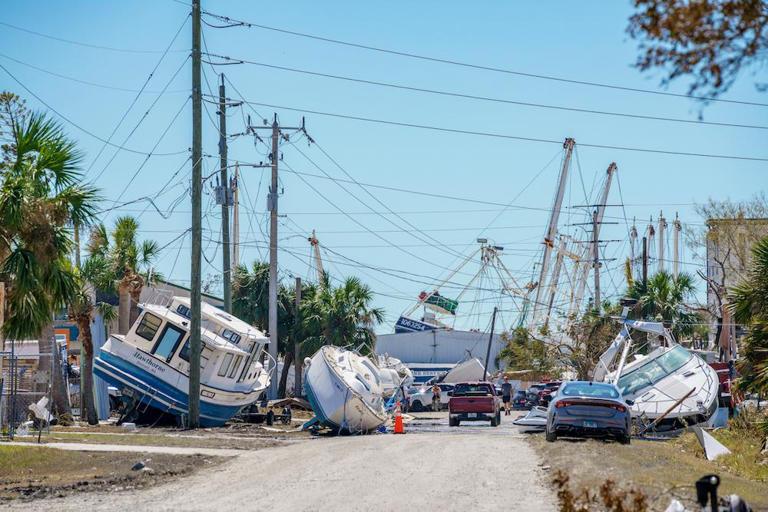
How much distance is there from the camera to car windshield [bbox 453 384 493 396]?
41.6 meters

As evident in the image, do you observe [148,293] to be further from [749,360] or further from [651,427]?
[749,360]

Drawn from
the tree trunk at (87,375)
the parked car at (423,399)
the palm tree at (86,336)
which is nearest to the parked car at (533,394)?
the parked car at (423,399)

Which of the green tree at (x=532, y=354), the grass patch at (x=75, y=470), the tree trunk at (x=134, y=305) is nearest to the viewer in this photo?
the grass patch at (x=75, y=470)

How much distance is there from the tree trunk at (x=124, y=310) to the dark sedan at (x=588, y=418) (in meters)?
21.3

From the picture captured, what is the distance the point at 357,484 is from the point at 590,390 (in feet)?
32.5

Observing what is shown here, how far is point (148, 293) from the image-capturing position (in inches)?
2276

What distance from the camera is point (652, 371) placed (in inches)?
1407

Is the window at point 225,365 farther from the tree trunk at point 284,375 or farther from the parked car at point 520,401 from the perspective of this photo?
the parked car at point 520,401

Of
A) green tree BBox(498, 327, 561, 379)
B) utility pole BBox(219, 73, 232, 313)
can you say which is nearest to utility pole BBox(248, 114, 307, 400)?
utility pole BBox(219, 73, 232, 313)

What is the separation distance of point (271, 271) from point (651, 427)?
18.3 metres

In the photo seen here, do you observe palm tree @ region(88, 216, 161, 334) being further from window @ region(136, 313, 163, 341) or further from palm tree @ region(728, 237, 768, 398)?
palm tree @ region(728, 237, 768, 398)

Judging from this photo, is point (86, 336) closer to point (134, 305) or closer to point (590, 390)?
point (134, 305)

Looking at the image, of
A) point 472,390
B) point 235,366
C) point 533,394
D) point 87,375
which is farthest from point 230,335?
point 533,394

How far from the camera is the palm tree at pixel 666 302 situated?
59.3m
